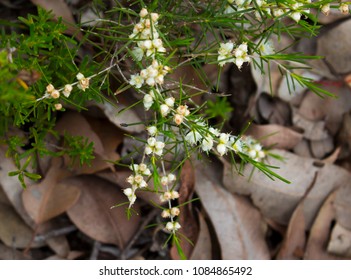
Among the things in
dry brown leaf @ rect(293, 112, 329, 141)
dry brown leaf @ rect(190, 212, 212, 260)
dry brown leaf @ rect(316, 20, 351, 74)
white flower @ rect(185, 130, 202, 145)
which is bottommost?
dry brown leaf @ rect(190, 212, 212, 260)

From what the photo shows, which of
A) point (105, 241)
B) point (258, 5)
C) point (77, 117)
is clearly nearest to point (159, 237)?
point (105, 241)

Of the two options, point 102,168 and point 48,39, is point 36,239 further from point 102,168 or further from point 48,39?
point 48,39

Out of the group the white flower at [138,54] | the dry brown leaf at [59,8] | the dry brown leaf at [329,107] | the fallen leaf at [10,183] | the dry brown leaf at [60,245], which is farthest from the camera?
the dry brown leaf at [329,107]

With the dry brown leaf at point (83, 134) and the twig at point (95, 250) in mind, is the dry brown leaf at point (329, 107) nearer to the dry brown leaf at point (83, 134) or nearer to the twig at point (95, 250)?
the dry brown leaf at point (83, 134)

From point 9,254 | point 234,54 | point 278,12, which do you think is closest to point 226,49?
point 234,54

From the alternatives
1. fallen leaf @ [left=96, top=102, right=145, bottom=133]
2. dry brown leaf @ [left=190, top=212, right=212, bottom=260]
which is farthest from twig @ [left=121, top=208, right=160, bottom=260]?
fallen leaf @ [left=96, top=102, right=145, bottom=133]

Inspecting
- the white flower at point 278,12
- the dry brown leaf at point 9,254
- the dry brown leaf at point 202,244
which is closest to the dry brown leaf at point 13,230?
the dry brown leaf at point 9,254

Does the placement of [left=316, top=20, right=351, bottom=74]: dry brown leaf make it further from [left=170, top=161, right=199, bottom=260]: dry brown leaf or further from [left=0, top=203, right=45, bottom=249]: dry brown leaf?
[left=0, top=203, right=45, bottom=249]: dry brown leaf
